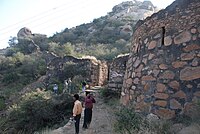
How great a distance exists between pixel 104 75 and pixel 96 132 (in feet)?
38.3

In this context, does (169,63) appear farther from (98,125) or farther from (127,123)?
(98,125)

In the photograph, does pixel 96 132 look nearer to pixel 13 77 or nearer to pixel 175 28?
pixel 175 28

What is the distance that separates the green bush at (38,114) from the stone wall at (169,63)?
4735 mm

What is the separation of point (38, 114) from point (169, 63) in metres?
6.74

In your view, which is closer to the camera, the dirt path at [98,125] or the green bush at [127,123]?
the green bush at [127,123]

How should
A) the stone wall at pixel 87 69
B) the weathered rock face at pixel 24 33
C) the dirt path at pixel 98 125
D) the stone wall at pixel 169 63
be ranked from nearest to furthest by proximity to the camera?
the stone wall at pixel 169 63, the dirt path at pixel 98 125, the stone wall at pixel 87 69, the weathered rock face at pixel 24 33

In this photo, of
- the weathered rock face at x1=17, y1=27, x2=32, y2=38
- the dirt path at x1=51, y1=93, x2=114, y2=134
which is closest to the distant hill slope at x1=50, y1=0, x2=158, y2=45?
the weathered rock face at x1=17, y1=27, x2=32, y2=38

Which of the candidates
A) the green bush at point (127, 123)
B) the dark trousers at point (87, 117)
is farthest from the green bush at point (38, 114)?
the green bush at point (127, 123)

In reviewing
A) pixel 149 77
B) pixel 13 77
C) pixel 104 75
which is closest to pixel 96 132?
Answer: pixel 149 77

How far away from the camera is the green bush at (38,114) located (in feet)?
→ 39.8

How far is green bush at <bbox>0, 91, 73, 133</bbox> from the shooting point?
39.8 ft

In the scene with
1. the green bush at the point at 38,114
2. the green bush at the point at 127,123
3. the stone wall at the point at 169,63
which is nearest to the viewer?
the green bush at the point at 127,123

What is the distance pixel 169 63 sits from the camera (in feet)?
25.0

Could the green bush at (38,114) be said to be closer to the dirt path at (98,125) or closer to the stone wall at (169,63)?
the dirt path at (98,125)
